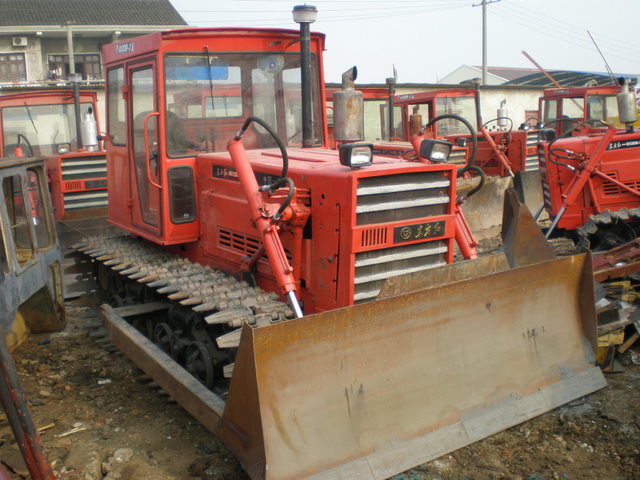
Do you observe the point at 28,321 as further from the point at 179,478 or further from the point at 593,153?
the point at 593,153

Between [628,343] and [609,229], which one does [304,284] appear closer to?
[628,343]

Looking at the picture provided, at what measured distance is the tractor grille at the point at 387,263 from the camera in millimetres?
4398

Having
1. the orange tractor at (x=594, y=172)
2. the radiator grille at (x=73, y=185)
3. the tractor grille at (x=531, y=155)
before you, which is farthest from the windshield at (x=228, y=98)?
the tractor grille at (x=531, y=155)

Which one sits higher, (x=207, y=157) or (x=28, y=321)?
(x=207, y=157)

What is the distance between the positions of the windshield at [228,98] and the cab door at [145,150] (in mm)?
174

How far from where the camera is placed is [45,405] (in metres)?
5.02

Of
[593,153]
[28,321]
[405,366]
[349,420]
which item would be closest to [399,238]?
[405,366]

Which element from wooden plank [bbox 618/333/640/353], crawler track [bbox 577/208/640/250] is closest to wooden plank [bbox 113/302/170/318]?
wooden plank [bbox 618/333/640/353]

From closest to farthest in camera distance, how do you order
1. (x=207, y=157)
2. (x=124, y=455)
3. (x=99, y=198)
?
1. (x=124, y=455)
2. (x=207, y=157)
3. (x=99, y=198)

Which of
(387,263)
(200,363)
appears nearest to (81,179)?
(200,363)

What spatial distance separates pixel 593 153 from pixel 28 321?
598 centimetres

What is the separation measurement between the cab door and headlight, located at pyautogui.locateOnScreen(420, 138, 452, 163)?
6.57 ft

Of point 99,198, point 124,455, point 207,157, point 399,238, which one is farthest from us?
point 99,198

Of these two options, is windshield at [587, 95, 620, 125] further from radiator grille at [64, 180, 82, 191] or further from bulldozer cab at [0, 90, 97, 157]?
radiator grille at [64, 180, 82, 191]
